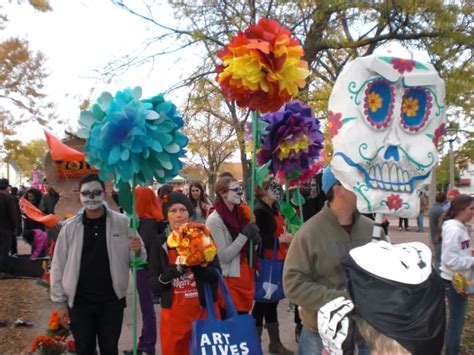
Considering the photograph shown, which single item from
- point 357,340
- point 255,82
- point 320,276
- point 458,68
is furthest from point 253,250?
point 458,68

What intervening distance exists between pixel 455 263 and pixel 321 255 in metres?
2.31

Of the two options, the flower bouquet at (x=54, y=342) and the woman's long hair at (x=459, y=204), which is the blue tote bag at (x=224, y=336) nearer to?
the flower bouquet at (x=54, y=342)

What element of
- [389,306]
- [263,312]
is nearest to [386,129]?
[389,306]

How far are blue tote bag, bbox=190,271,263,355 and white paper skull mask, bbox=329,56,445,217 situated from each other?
140cm

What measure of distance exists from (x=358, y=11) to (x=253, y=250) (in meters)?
5.76

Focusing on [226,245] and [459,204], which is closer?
[226,245]

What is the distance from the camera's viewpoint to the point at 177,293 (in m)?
3.69

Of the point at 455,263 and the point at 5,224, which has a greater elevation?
the point at 5,224

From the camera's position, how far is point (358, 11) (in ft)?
28.7

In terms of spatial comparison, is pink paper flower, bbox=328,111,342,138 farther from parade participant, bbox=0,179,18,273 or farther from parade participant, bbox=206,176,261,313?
parade participant, bbox=0,179,18,273

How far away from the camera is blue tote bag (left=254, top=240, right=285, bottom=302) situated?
4852 millimetres

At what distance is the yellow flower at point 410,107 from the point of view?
2.44 meters

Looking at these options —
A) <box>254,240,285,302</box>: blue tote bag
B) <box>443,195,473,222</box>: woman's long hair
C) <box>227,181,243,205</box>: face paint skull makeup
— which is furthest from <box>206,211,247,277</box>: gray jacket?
<box>443,195,473,222</box>: woman's long hair

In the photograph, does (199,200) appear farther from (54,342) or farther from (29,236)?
(29,236)
